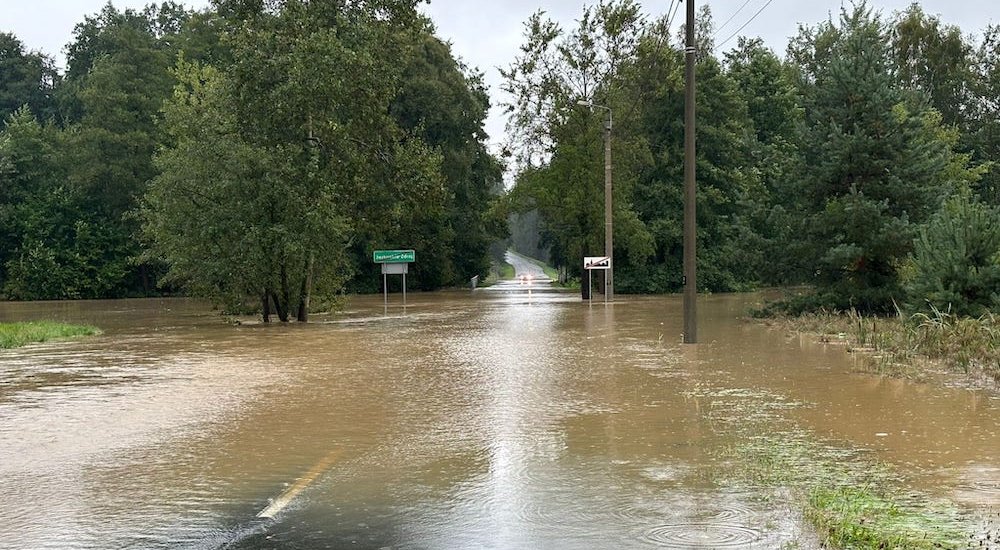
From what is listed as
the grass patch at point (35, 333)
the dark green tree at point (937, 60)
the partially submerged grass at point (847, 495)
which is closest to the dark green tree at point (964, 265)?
the partially submerged grass at point (847, 495)

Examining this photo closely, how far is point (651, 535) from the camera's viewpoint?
6070mm

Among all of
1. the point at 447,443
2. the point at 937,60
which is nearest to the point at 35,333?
the point at 447,443

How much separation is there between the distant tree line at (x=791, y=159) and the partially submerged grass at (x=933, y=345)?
4.11 ft

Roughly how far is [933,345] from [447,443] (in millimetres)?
10941

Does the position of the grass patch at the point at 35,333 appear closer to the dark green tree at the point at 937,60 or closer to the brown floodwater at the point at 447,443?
the brown floodwater at the point at 447,443

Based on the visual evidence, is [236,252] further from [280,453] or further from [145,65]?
[145,65]

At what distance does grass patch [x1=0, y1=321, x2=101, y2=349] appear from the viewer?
74.6ft

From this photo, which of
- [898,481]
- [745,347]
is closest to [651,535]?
[898,481]

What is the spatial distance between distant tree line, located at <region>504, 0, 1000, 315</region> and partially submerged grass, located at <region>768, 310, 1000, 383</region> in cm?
125

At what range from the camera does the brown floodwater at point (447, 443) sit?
6.39 m

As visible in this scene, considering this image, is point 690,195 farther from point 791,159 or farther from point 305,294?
point 305,294

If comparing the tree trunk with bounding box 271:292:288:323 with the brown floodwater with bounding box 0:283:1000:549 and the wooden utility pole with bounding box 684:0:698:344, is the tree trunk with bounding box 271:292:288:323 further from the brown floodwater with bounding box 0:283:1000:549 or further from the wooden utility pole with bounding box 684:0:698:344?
the wooden utility pole with bounding box 684:0:698:344

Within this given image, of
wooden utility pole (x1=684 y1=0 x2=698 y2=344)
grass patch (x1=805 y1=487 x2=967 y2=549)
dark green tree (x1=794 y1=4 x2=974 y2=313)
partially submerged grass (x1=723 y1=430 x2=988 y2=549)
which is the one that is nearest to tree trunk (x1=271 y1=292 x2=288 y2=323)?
wooden utility pole (x1=684 y1=0 x2=698 y2=344)

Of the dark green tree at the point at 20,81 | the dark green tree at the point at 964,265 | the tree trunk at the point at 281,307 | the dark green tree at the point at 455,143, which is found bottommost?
the tree trunk at the point at 281,307
